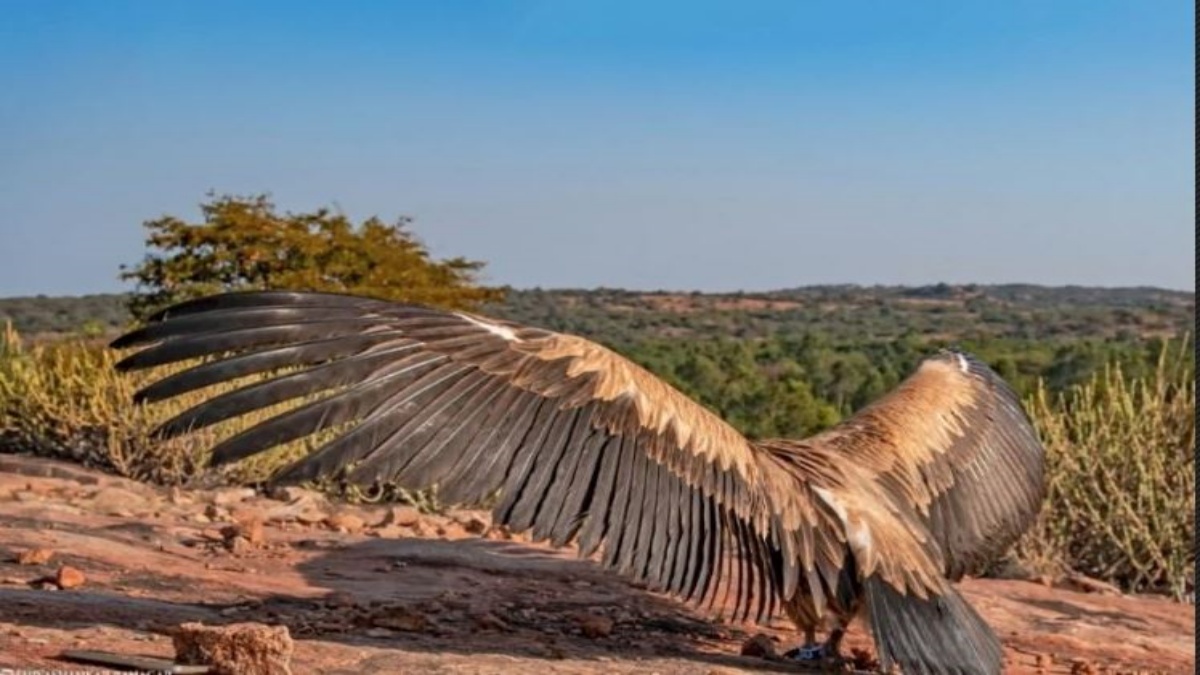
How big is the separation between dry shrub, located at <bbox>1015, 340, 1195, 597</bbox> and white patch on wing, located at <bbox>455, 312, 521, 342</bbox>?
7.57m

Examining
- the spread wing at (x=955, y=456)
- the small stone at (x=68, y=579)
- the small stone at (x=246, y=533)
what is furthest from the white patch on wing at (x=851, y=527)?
the small stone at (x=246, y=533)

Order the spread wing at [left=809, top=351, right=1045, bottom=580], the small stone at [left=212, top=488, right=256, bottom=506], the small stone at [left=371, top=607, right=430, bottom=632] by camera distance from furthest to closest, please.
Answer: the small stone at [left=212, top=488, right=256, bottom=506] < the spread wing at [left=809, top=351, right=1045, bottom=580] < the small stone at [left=371, top=607, right=430, bottom=632]

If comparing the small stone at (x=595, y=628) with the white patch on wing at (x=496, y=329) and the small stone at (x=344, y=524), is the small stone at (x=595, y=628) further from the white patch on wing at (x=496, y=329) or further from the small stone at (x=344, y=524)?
the small stone at (x=344, y=524)

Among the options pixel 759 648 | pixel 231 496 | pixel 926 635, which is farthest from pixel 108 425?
pixel 926 635

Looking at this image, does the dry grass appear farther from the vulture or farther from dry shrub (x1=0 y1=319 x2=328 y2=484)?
the vulture

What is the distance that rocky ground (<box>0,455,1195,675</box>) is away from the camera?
6.11m

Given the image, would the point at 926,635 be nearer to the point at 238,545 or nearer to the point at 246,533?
the point at 238,545

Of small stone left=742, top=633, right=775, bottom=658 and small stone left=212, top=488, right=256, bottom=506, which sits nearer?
small stone left=742, top=633, right=775, bottom=658

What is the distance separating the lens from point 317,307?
222 inches

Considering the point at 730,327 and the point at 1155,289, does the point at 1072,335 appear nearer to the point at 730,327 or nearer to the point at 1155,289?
the point at 730,327

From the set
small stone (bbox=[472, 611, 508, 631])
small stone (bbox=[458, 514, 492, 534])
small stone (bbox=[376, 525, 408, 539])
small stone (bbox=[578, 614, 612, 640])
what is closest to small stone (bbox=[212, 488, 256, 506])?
small stone (bbox=[376, 525, 408, 539])

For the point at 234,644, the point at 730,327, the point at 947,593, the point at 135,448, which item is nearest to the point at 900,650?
the point at 947,593

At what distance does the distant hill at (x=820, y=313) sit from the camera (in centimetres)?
7538

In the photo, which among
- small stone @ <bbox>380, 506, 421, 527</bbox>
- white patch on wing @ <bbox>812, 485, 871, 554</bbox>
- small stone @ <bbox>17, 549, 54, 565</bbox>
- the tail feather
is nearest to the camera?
the tail feather
